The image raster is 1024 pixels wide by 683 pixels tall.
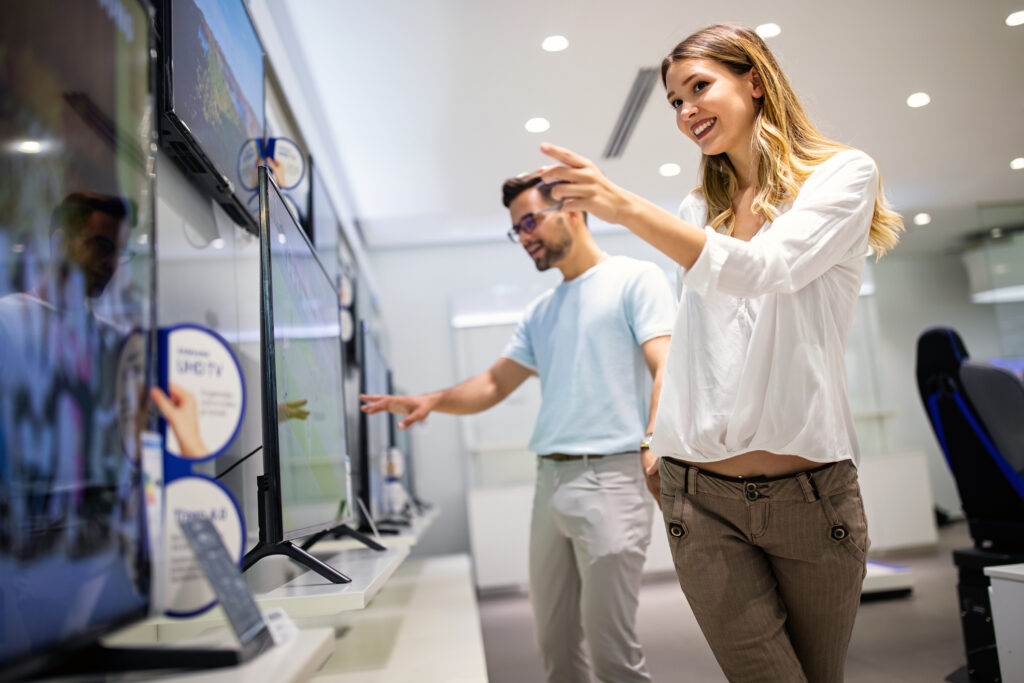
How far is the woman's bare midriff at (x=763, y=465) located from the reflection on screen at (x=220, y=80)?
4.07 feet

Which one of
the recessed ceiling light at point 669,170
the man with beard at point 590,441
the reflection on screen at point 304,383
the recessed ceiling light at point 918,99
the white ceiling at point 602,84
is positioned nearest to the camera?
the reflection on screen at point 304,383

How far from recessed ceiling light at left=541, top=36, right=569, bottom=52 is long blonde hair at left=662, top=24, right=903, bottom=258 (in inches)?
101

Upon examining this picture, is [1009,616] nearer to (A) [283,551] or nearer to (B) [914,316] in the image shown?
(A) [283,551]

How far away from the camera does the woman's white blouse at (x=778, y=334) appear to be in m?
1.00

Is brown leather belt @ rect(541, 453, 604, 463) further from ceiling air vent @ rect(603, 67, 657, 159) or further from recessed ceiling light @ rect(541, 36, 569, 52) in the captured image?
ceiling air vent @ rect(603, 67, 657, 159)

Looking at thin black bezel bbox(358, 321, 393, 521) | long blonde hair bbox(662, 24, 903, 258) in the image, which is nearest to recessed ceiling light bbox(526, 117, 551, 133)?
thin black bezel bbox(358, 321, 393, 521)

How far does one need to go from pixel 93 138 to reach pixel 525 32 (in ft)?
10.9

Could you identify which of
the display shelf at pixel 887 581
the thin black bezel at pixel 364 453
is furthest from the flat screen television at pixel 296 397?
the display shelf at pixel 887 581

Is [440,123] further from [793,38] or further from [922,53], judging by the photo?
[922,53]

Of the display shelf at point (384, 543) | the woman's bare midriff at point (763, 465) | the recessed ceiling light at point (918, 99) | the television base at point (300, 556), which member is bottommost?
the display shelf at point (384, 543)

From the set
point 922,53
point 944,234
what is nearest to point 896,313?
point 944,234

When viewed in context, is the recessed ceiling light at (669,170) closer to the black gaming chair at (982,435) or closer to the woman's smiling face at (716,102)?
the black gaming chair at (982,435)

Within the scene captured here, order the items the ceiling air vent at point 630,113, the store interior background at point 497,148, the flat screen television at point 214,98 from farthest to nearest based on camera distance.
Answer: the ceiling air vent at point 630,113, the store interior background at point 497,148, the flat screen television at point 214,98

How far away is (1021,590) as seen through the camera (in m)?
2.00
